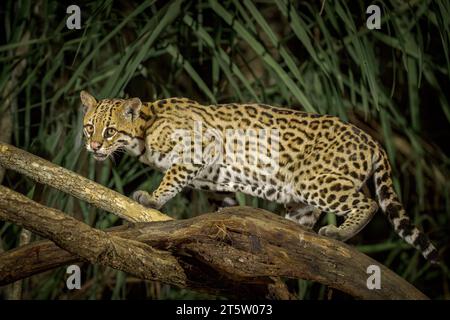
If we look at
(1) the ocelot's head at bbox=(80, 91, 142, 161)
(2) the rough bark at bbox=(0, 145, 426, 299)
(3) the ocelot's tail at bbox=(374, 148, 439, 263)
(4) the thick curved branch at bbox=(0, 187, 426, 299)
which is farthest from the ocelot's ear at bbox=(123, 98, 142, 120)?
(3) the ocelot's tail at bbox=(374, 148, 439, 263)

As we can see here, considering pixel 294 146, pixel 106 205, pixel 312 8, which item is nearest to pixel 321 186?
pixel 294 146

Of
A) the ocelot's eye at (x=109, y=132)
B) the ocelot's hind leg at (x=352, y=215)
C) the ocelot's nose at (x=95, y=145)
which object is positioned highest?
the ocelot's eye at (x=109, y=132)

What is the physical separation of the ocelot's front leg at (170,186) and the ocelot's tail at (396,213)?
1367 millimetres

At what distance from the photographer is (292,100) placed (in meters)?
8.59

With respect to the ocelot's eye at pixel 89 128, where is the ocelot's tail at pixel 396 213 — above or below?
below

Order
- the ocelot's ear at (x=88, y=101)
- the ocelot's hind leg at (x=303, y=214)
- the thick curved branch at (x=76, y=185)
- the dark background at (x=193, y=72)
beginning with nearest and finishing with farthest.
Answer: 1. the thick curved branch at (x=76, y=185)
2. the ocelot's ear at (x=88, y=101)
3. the ocelot's hind leg at (x=303, y=214)
4. the dark background at (x=193, y=72)

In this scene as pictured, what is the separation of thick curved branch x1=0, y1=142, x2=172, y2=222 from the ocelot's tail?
69.0 inches

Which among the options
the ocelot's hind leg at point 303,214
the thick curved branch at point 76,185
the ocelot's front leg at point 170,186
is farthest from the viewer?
the ocelot's hind leg at point 303,214

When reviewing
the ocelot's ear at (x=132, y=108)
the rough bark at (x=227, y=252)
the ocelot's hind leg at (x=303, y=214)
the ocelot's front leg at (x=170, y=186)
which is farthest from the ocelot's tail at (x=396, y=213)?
the ocelot's ear at (x=132, y=108)

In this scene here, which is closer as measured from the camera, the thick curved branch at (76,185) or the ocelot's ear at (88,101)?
the thick curved branch at (76,185)

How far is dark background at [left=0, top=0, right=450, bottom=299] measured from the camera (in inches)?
277

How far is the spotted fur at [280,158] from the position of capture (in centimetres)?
561

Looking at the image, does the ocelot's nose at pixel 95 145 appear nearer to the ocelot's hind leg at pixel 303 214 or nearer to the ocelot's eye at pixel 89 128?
the ocelot's eye at pixel 89 128

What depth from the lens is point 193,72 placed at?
24.6 feet
